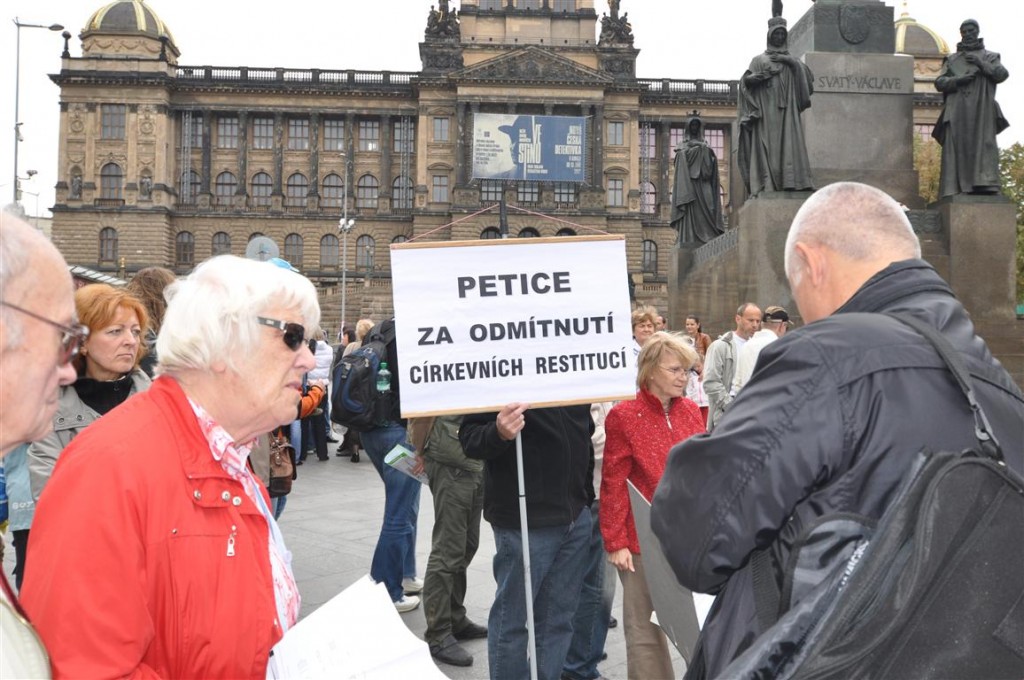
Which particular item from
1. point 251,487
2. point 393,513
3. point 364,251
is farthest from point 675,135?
point 251,487

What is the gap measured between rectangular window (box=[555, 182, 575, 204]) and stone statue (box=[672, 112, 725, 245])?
4555cm

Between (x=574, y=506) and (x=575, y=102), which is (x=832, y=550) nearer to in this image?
(x=574, y=506)

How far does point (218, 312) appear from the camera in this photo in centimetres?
206

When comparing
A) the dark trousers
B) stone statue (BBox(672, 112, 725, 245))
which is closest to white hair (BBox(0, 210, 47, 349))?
the dark trousers

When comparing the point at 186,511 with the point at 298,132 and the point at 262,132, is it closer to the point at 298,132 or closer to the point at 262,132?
the point at 298,132

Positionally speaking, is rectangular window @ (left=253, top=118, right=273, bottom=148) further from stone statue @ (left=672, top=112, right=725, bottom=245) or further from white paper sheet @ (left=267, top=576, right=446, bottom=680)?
white paper sheet @ (left=267, top=576, right=446, bottom=680)

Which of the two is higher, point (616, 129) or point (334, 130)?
point (334, 130)

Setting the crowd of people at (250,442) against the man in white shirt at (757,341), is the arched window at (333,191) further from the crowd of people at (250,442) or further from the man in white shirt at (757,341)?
the crowd of people at (250,442)

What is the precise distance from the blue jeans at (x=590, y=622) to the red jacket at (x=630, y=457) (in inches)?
18.1

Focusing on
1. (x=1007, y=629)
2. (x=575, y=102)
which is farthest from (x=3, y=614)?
(x=575, y=102)

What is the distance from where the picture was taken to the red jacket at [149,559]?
5.32ft

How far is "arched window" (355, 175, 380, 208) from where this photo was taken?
62094 mm

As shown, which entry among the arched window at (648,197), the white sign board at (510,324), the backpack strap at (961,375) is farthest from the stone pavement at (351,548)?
the arched window at (648,197)

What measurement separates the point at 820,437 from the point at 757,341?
18.8ft
